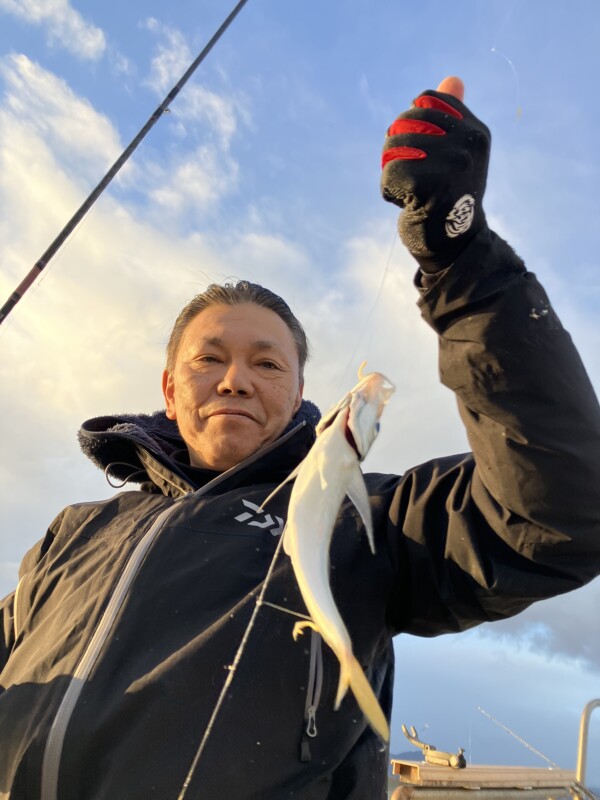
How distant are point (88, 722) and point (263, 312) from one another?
6.14 feet

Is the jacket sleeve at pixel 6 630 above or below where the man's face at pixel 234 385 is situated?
below

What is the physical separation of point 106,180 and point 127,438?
10.9 feet

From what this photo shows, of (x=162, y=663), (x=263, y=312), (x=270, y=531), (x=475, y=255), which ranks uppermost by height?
(x=263, y=312)

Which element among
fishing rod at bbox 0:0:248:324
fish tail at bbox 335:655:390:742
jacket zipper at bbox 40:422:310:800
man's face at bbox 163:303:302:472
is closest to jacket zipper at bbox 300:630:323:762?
fish tail at bbox 335:655:390:742

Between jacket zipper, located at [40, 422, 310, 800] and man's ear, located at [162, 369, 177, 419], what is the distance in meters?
0.97

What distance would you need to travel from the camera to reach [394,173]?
1932 millimetres

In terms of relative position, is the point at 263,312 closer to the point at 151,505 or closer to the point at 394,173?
the point at 151,505

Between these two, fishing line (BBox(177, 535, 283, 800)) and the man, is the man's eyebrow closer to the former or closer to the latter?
the man

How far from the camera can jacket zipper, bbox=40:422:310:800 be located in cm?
194

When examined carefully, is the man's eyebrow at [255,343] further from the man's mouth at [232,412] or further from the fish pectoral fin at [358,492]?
the fish pectoral fin at [358,492]

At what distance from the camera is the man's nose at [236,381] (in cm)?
278

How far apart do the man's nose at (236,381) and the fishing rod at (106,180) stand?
2.68 metres

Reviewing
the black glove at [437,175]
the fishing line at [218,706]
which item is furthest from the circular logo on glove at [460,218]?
the fishing line at [218,706]

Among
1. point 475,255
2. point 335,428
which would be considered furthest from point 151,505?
point 475,255
